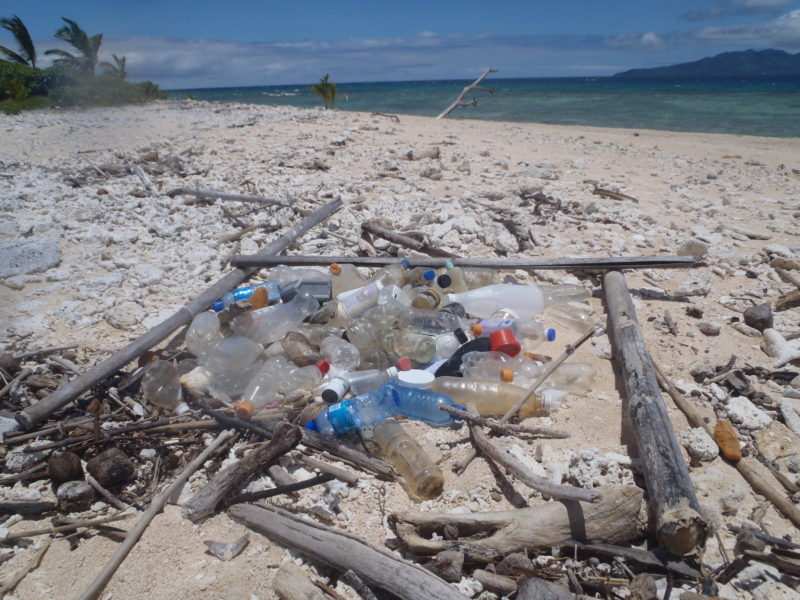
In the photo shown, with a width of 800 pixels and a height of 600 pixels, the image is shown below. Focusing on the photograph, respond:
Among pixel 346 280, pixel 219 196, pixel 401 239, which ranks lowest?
pixel 346 280

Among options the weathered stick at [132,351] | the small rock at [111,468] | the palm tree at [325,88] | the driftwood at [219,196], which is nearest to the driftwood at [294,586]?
the small rock at [111,468]

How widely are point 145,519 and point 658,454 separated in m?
2.07

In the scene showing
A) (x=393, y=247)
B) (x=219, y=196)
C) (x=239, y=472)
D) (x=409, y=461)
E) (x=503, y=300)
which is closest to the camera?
(x=239, y=472)

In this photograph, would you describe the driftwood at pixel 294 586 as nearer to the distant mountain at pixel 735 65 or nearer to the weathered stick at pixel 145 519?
the weathered stick at pixel 145 519

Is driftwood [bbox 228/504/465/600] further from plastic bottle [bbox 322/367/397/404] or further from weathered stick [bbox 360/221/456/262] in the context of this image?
weathered stick [bbox 360/221/456/262]

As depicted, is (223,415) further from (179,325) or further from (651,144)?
(651,144)

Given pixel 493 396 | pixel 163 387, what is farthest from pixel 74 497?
pixel 493 396

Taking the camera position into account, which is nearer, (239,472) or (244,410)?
(239,472)

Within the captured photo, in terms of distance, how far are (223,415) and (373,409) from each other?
2.46 feet

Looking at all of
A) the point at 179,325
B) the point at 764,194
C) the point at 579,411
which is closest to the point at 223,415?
the point at 179,325

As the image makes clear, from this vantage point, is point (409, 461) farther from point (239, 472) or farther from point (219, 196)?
point (219, 196)

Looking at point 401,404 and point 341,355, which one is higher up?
point 341,355

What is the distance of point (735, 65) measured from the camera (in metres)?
98.4

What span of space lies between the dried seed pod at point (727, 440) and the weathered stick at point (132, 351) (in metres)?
3.07
